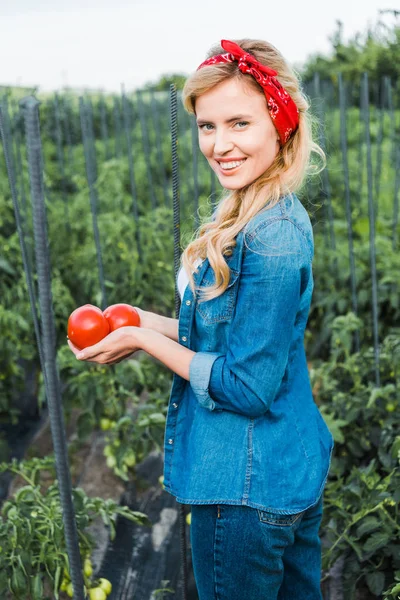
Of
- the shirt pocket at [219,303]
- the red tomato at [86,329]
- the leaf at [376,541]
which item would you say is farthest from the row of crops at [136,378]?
the shirt pocket at [219,303]

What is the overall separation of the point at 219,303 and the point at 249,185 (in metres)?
0.24

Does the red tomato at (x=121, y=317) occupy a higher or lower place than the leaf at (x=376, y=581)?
higher

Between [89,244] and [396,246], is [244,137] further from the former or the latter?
[396,246]

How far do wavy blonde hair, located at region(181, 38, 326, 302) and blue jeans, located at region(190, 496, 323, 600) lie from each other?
0.42m

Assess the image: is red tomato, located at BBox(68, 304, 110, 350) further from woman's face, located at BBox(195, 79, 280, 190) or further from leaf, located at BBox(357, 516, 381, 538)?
leaf, located at BBox(357, 516, 381, 538)

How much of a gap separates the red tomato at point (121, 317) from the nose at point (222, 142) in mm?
434

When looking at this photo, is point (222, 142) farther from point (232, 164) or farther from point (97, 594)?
point (97, 594)

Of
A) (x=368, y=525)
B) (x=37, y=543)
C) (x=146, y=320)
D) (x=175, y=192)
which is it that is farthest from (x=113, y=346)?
(x=368, y=525)

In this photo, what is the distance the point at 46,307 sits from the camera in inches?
34.8

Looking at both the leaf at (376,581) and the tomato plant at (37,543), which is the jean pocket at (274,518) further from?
the tomato plant at (37,543)

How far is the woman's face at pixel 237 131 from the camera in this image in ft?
3.93

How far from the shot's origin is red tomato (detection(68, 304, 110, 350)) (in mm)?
1398

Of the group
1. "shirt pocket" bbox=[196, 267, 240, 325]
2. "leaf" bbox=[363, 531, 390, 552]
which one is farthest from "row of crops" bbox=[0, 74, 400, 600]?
"shirt pocket" bbox=[196, 267, 240, 325]

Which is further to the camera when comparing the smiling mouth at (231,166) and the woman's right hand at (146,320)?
the woman's right hand at (146,320)
